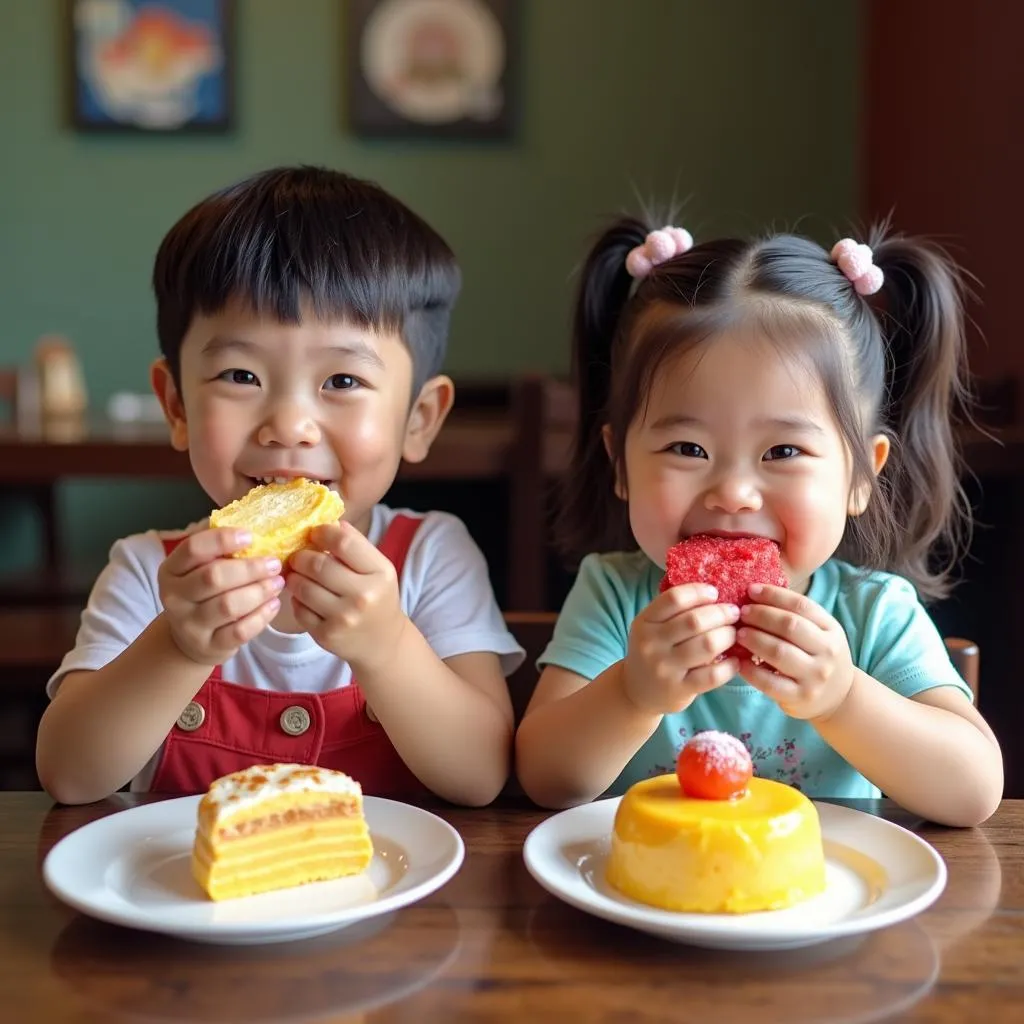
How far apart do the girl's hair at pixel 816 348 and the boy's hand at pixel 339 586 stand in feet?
1.12

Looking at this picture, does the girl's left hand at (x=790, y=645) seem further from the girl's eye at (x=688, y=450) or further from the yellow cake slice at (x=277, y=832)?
the yellow cake slice at (x=277, y=832)

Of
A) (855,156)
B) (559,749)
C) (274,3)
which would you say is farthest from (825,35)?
(559,749)

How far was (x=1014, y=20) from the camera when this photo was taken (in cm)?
345

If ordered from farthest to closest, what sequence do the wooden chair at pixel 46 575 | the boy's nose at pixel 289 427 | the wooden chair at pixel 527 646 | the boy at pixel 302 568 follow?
the wooden chair at pixel 46 575, the wooden chair at pixel 527 646, the boy's nose at pixel 289 427, the boy at pixel 302 568

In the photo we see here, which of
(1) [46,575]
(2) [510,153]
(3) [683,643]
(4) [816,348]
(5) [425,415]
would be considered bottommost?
(1) [46,575]

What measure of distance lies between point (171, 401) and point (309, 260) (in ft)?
0.85

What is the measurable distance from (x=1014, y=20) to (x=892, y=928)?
3214 mm

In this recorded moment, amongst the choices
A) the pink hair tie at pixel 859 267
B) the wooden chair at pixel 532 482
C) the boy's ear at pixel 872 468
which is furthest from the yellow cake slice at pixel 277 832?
the wooden chair at pixel 532 482

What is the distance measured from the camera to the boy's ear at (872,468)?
1.31 m

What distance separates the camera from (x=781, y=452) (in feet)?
3.97

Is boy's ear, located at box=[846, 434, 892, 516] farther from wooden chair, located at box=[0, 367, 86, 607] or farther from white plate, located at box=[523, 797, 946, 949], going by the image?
wooden chair, located at box=[0, 367, 86, 607]

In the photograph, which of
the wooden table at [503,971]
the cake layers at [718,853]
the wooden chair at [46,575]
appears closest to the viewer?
the wooden table at [503,971]

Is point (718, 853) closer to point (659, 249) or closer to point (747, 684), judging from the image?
point (747, 684)

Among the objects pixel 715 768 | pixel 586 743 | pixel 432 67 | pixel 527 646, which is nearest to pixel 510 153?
pixel 432 67
